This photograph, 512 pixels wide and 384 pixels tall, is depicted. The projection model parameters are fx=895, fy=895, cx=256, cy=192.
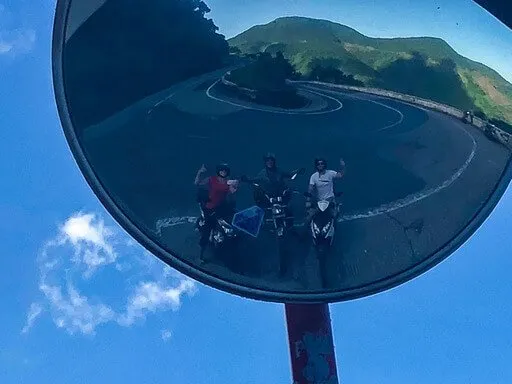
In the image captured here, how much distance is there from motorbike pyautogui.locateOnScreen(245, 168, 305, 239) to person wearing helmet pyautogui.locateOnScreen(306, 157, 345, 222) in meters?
0.09

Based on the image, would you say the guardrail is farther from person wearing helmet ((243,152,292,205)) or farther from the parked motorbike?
the parked motorbike

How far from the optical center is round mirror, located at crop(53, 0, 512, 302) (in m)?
4.42

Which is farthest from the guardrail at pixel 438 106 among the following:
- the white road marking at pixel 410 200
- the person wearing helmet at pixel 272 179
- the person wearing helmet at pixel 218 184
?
the person wearing helmet at pixel 218 184

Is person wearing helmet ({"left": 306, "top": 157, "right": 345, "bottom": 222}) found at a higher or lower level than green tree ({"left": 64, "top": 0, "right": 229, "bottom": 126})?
lower

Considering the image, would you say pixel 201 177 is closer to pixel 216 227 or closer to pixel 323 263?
pixel 216 227

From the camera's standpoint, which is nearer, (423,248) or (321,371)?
(423,248)

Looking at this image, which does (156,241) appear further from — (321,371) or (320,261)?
(321,371)

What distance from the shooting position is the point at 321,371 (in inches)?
191

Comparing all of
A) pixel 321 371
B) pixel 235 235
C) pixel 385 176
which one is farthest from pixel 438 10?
pixel 321 371

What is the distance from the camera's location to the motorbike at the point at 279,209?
15.2 ft

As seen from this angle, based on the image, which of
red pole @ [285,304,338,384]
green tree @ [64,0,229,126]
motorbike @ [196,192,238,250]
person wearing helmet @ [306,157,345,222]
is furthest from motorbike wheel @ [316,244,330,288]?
green tree @ [64,0,229,126]

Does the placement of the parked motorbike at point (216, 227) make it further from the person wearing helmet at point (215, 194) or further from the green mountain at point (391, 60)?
the green mountain at point (391, 60)

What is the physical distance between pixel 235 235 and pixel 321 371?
0.90 meters

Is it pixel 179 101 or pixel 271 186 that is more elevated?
pixel 179 101
